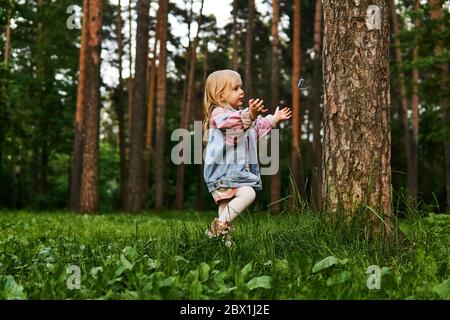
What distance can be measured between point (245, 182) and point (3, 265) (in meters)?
1.95

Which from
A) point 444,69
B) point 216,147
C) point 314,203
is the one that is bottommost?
point 314,203

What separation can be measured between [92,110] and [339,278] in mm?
14579

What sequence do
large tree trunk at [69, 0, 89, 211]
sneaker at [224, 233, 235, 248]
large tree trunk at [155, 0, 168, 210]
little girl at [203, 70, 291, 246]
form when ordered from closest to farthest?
1. sneaker at [224, 233, 235, 248]
2. little girl at [203, 70, 291, 246]
3. large tree trunk at [69, 0, 89, 211]
4. large tree trunk at [155, 0, 168, 210]

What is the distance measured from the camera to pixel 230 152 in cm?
486

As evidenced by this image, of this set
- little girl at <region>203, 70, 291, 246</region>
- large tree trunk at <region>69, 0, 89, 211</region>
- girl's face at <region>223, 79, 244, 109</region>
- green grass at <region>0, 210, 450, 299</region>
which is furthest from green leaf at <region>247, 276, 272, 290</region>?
large tree trunk at <region>69, 0, 89, 211</region>

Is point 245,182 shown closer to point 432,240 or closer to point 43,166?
point 432,240

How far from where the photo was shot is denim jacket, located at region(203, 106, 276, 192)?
480cm

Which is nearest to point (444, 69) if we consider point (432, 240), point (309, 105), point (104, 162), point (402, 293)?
point (432, 240)

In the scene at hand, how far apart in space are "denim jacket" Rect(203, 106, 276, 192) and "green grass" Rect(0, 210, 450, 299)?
1.23 ft

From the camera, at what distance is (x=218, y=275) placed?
11.0 ft

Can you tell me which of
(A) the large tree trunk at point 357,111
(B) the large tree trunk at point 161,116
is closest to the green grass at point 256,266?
(A) the large tree trunk at point 357,111

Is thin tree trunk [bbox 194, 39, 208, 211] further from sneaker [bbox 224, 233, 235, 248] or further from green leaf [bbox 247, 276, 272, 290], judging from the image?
green leaf [bbox 247, 276, 272, 290]
